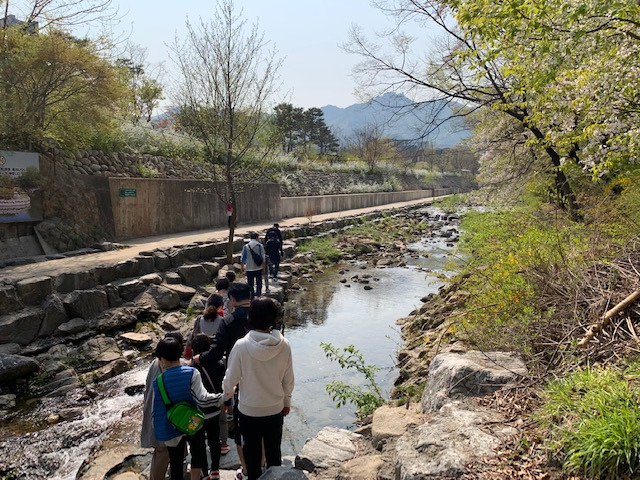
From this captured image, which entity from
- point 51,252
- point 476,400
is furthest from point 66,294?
point 476,400

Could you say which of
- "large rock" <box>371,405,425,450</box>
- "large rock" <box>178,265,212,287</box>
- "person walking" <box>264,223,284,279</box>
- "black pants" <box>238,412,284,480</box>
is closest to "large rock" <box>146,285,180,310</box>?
"large rock" <box>178,265,212,287</box>

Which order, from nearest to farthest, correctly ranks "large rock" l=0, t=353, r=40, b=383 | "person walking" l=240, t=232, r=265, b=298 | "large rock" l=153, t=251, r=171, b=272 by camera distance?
1. "large rock" l=0, t=353, r=40, b=383
2. "person walking" l=240, t=232, r=265, b=298
3. "large rock" l=153, t=251, r=171, b=272

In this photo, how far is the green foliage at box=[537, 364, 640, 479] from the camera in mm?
2490

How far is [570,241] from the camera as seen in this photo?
6.23 metres

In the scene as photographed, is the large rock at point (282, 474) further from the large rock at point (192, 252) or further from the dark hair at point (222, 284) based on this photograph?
the large rock at point (192, 252)

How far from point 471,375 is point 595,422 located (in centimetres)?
145

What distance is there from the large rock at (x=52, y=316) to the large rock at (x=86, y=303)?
0.56 feet

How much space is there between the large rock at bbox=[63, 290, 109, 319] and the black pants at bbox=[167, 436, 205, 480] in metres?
6.75

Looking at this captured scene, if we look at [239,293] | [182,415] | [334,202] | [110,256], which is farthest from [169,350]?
[334,202]

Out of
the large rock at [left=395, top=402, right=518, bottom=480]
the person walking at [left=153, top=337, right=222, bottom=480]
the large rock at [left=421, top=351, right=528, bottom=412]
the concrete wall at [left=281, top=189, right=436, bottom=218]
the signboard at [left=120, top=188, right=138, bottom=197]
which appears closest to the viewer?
the large rock at [left=395, top=402, right=518, bottom=480]

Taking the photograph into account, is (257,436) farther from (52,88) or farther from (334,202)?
(334,202)

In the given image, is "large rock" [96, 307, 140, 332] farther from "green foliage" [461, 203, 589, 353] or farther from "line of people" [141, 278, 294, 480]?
"green foliage" [461, 203, 589, 353]

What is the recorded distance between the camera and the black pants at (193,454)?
3768 millimetres

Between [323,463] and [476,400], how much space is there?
1.64 m
